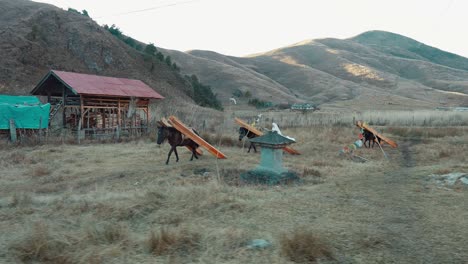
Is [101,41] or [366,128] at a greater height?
[101,41]

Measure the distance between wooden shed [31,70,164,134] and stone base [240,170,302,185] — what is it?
1333 cm

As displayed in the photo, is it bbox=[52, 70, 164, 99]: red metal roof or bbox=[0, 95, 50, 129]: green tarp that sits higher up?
bbox=[52, 70, 164, 99]: red metal roof

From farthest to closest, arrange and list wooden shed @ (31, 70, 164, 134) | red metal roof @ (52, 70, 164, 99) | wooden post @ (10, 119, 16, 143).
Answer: wooden shed @ (31, 70, 164, 134), red metal roof @ (52, 70, 164, 99), wooden post @ (10, 119, 16, 143)

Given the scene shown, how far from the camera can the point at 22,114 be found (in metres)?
18.5

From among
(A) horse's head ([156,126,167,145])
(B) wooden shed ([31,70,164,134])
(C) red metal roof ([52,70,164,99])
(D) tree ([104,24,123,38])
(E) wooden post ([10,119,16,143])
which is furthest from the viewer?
(D) tree ([104,24,123,38])

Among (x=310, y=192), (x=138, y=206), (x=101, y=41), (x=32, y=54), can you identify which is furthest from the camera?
(x=101, y=41)

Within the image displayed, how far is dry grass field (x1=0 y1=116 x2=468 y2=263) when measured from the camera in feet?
15.1

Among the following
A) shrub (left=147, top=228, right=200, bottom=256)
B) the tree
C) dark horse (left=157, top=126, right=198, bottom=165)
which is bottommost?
shrub (left=147, top=228, right=200, bottom=256)

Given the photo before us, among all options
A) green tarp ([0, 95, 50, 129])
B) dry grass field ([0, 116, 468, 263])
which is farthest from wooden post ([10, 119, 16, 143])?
dry grass field ([0, 116, 468, 263])

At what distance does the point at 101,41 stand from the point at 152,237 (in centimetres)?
5003

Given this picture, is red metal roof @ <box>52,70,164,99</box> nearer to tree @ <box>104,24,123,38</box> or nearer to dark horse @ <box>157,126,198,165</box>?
dark horse @ <box>157,126,198,165</box>

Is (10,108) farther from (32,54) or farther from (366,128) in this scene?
(32,54)

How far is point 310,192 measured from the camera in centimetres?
819

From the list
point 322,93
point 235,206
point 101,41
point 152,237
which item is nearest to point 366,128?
point 235,206
